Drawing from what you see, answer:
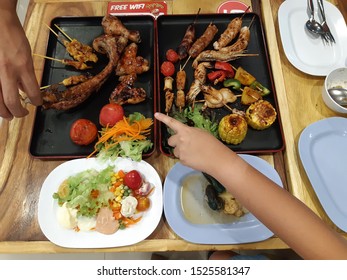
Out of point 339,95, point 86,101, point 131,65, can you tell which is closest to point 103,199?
point 86,101

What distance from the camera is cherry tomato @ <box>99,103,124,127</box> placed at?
2.22 m

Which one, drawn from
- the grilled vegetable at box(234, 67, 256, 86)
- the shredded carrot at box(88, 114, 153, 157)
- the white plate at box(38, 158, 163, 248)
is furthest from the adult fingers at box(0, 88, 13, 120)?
the grilled vegetable at box(234, 67, 256, 86)

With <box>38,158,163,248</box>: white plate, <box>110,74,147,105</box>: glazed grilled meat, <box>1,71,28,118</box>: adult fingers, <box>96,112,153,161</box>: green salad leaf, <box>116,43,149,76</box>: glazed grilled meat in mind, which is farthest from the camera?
<box>116,43,149,76</box>: glazed grilled meat

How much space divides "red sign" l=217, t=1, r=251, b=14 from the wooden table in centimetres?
5

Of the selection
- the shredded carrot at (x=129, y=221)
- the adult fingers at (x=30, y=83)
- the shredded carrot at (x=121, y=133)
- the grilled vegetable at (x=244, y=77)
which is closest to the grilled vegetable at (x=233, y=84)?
the grilled vegetable at (x=244, y=77)

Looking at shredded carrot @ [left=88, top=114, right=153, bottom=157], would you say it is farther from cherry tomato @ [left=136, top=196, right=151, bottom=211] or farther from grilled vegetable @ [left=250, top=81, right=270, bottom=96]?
grilled vegetable @ [left=250, top=81, right=270, bottom=96]

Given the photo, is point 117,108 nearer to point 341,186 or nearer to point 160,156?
point 160,156

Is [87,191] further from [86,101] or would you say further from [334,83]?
[334,83]

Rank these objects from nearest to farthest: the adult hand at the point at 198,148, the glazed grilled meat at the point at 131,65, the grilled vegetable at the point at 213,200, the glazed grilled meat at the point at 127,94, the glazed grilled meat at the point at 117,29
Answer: the adult hand at the point at 198,148
the grilled vegetable at the point at 213,200
the glazed grilled meat at the point at 127,94
the glazed grilled meat at the point at 131,65
the glazed grilled meat at the point at 117,29

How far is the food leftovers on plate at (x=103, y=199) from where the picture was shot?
1.93 metres

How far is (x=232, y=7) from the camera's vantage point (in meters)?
2.78

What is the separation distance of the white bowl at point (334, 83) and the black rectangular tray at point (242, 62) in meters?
0.36

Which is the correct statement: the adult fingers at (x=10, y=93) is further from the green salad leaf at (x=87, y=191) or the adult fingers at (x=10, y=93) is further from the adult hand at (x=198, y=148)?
the adult hand at (x=198, y=148)

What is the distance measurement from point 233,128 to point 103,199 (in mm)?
986
